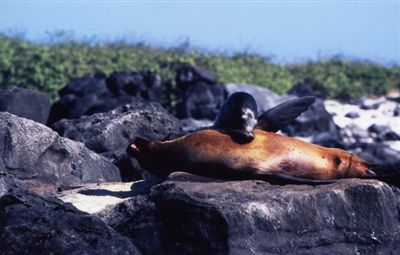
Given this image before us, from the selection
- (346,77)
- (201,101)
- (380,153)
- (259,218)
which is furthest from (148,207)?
(346,77)

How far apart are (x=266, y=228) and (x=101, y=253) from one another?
103 centimetres

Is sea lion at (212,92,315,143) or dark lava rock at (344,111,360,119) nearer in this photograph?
sea lion at (212,92,315,143)

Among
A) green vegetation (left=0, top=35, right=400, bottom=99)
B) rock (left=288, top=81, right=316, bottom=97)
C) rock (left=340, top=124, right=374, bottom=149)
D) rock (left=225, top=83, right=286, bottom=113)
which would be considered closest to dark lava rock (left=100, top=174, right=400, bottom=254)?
rock (left=340, top=124, right=374, bottom=149)

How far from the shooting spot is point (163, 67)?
20250mm

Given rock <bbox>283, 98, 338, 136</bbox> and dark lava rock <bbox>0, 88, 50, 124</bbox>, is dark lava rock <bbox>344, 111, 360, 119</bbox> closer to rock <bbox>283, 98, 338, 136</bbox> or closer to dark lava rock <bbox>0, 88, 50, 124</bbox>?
rock <bbox>283, 98, 338, 136</bbox>

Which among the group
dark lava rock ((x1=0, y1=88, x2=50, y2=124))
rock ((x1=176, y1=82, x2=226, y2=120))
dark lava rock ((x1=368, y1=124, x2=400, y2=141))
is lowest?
rock ((x1=176, y1=82, x2=226, y2=120))

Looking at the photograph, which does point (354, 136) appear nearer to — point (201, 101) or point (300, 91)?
point (201, 101)

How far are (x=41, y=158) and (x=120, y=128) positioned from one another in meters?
1.45

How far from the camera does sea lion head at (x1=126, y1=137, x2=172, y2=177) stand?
222 inches

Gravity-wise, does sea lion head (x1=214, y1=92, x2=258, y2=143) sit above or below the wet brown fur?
above

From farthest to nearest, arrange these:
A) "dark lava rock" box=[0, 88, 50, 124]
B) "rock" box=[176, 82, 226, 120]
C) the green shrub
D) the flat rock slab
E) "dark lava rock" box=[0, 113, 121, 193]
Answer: the green shrub, "rock" box=[176, 82, 226, 120], "dark lava rock" box=[0, 88, 50, 124], "dark lava rock" box=[0, 113, 121, 193], the flat rock slab

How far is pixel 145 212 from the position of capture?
4.68 metres

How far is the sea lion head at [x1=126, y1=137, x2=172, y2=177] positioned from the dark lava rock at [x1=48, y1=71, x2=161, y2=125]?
7458 mm

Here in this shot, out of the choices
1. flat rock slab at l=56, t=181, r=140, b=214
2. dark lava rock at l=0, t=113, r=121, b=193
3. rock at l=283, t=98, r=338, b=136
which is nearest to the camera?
flat rock slab at l=56, t=181, r=140, b=214
